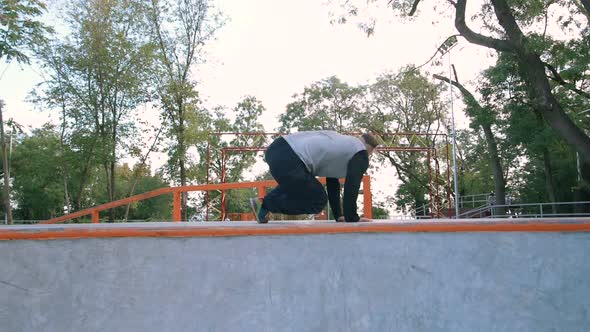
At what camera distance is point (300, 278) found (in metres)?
2.39

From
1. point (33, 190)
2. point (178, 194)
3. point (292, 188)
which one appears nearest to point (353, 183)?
point (292, 188)

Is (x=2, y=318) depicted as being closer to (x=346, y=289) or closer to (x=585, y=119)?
(x=346, y=289)

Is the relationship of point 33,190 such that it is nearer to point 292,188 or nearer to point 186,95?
point 186,95

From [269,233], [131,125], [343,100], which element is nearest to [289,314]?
[269,233]

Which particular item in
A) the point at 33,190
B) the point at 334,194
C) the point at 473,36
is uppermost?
the point at 473,36

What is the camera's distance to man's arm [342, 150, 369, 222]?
339 centimetres

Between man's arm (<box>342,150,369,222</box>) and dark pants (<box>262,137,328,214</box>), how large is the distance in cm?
19

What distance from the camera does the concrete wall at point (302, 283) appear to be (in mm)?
2285

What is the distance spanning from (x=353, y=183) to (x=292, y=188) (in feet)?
1.45

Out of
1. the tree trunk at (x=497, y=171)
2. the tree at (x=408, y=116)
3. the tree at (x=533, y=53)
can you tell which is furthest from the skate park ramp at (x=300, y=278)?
the tree at (x=408, y=116)

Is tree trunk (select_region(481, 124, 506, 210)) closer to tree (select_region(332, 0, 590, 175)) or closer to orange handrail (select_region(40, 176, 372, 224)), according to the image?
tree (select_region(332, 0, 590, 175))

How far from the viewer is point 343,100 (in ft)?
124

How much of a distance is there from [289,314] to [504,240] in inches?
46.6

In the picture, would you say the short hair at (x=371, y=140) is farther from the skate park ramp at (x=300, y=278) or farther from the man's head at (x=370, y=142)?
the skate park ramp at (x=300, y=278)
